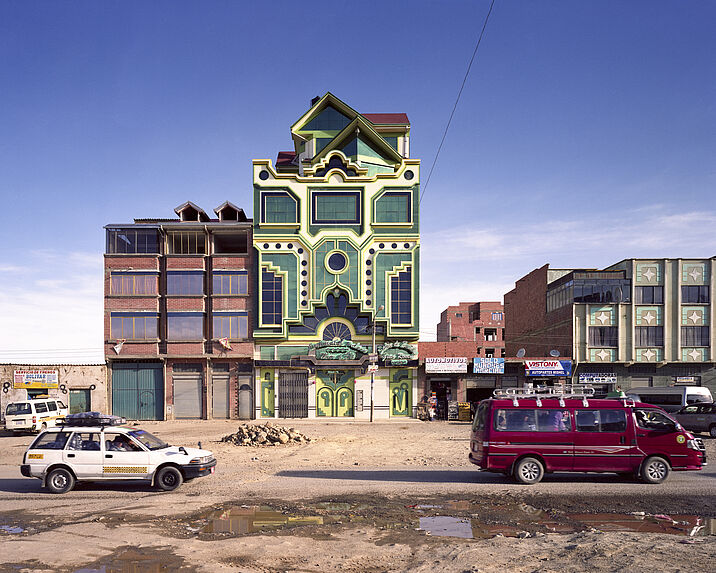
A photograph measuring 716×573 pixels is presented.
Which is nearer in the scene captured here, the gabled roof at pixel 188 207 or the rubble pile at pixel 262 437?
the rubble pile at pixel 262 437

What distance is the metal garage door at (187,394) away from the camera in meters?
41.6

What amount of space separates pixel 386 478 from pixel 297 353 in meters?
24.9

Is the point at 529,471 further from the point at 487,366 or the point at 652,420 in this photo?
the point at 487,366

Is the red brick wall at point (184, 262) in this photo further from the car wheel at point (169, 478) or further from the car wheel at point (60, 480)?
the car wheel at point (169, 478)

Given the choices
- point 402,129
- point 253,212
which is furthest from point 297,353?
point 402,129

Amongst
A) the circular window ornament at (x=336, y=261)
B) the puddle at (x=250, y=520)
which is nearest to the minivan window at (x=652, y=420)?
the puddle at (x=250, y=520)

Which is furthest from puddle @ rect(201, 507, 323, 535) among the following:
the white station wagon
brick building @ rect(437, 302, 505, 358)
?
brick building @ rect(437, 302, 505, 358)

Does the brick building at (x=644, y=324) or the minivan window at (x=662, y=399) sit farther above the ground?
the brick building at (x=644, y=324)

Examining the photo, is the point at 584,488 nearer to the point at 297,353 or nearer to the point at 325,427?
the point at 325,427

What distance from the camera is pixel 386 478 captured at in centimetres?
1755

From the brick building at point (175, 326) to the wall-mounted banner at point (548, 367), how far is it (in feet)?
67.4

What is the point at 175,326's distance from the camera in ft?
137

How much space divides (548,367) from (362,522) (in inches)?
1323

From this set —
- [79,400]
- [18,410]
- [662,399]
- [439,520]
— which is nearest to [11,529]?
[439,520]
